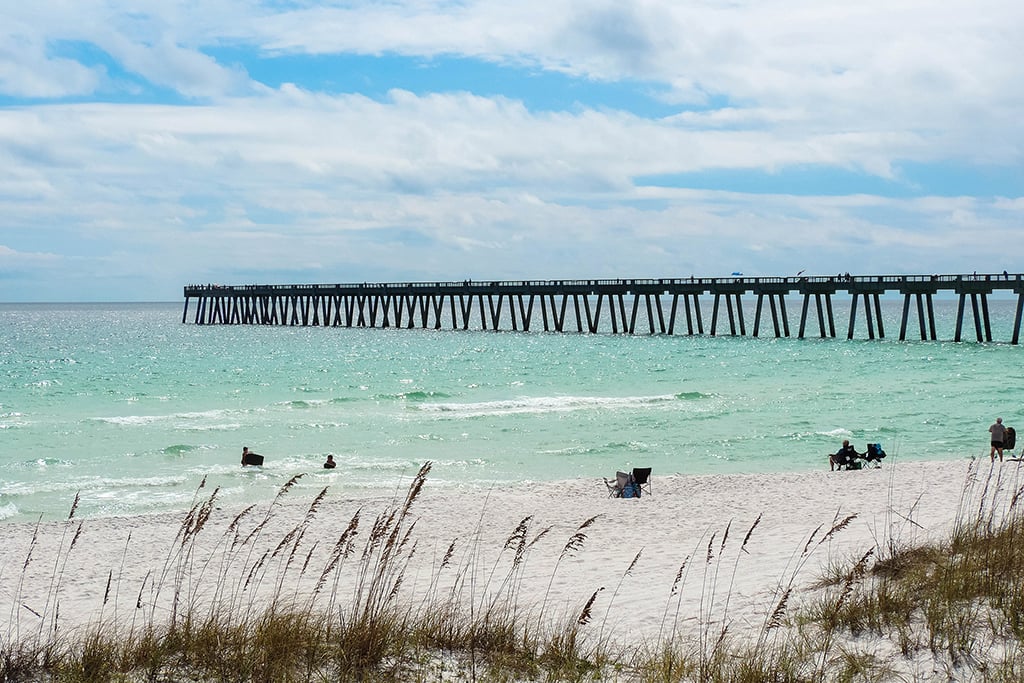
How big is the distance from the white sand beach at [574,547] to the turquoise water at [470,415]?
2.66 meters

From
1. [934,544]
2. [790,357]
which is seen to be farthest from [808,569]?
[790,357]

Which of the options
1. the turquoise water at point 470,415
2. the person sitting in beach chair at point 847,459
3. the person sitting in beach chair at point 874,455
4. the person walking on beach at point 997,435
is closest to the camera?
the person walking on beach at point 997,435

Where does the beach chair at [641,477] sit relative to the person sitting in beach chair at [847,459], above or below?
above

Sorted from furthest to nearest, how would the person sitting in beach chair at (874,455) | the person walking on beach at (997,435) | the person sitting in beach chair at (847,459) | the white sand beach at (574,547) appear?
the person sitting in beach chair at (874,455) < the person sitting in beach chair at (847,459) < the person walking on beach at (997,435) < the white sand beach at (574,547)

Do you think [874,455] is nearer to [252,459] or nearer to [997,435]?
[997,435]

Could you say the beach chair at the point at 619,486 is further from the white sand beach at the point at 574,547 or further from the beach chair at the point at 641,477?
the white sand beach at the point at 574,547

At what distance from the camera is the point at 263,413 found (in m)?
32.2

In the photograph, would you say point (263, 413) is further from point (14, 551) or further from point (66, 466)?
point (14, 551)

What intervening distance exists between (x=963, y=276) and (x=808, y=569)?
48.7 metres

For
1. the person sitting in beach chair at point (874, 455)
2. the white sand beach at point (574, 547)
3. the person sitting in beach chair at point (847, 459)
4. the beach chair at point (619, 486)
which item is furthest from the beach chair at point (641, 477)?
the person sitting in beach chair at point (874, 455)

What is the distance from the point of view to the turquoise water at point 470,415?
2030 cm

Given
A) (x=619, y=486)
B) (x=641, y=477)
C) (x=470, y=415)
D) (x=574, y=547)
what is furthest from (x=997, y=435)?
(x=470, y=415)

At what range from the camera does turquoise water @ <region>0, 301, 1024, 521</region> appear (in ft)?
66.6

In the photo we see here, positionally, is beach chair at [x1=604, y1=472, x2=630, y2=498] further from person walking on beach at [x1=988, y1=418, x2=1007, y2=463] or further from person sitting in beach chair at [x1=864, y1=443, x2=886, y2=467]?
person walking on beach at [x1=988, y1=418, x2=1007, y2=463]
